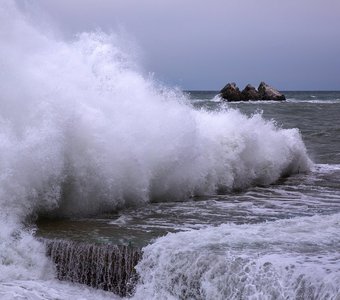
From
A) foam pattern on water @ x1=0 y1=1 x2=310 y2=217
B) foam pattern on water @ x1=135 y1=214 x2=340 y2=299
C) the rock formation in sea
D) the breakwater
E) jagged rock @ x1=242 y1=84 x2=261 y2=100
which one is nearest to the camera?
foam pattern on water @ x1=135 y1=214 x2=340 y2=299

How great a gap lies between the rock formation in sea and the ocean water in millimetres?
34143

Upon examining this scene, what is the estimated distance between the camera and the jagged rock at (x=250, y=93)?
149 feet

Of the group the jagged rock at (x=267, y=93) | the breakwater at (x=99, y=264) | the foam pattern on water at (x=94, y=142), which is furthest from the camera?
the jagged rock at (x=267, y=93)

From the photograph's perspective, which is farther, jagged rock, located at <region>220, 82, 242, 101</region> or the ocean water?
jagged rock, located at <region>220, 82, 242, 101</region>

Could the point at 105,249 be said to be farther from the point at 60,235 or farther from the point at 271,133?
the point at 271,133

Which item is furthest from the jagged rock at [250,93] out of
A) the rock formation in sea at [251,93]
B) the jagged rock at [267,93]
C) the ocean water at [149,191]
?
the ocean water at [149,191]

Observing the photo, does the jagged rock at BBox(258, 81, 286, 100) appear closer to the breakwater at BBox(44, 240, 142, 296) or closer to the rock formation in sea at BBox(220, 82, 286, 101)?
the rock formation in sea at BBox(220, 82, 286, 101)

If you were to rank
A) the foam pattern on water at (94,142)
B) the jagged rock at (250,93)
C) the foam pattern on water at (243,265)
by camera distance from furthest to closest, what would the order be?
the jagged rock at (250,93) < the foam pattern on water at (94,142) < the foam pattern on water at (243,265)

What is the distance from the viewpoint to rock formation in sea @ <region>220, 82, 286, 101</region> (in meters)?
45.6

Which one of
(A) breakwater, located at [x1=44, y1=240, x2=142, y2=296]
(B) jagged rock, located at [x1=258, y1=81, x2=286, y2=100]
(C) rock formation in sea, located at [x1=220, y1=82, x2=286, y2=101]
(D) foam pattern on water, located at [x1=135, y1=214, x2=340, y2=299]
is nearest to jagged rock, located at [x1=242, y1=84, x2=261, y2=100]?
(C) rock formation in sea, located at [x1=220, y1=82, x2=286, y2=101]

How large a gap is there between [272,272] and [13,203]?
135 inches

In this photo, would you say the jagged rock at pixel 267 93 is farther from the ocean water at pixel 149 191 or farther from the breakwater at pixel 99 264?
the breakwater at pixel 99 264

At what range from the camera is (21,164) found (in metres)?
7.01

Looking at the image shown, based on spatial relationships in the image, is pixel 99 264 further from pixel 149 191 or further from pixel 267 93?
pixel 267 93
